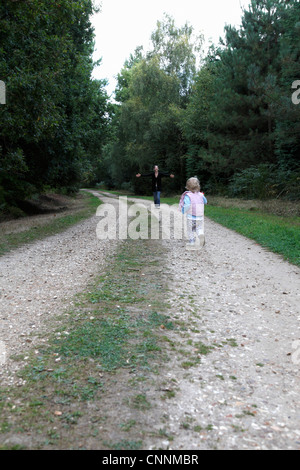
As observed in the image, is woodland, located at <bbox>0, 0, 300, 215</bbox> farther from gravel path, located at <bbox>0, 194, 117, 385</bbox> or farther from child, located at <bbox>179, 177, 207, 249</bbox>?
child, located at <bbox>179, 177, 207, 249</bbox>

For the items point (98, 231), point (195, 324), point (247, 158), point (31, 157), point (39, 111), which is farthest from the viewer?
point (247, 158)

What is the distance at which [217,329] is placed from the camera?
465 cm

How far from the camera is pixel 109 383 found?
11.0ft

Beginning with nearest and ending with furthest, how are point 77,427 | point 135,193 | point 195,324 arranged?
point 77,427, point 195,324, point 135,193

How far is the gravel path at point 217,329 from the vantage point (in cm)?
287

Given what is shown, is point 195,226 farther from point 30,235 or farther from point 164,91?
point 164,91

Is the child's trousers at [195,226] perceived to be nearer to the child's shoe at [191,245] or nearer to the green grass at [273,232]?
the child's shoe at [191,245]

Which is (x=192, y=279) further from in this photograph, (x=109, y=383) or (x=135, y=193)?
(x=135, y=193)

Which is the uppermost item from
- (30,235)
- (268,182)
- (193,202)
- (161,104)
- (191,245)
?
(161,104)

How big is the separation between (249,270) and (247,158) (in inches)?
675

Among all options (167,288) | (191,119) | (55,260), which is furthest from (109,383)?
(191,119)

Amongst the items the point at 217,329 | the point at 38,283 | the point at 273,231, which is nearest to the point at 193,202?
the point at 38,283

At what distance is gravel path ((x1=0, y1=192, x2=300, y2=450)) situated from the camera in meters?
2.87

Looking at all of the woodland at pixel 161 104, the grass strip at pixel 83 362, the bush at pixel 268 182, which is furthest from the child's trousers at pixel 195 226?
the bush at pixel 268 182
